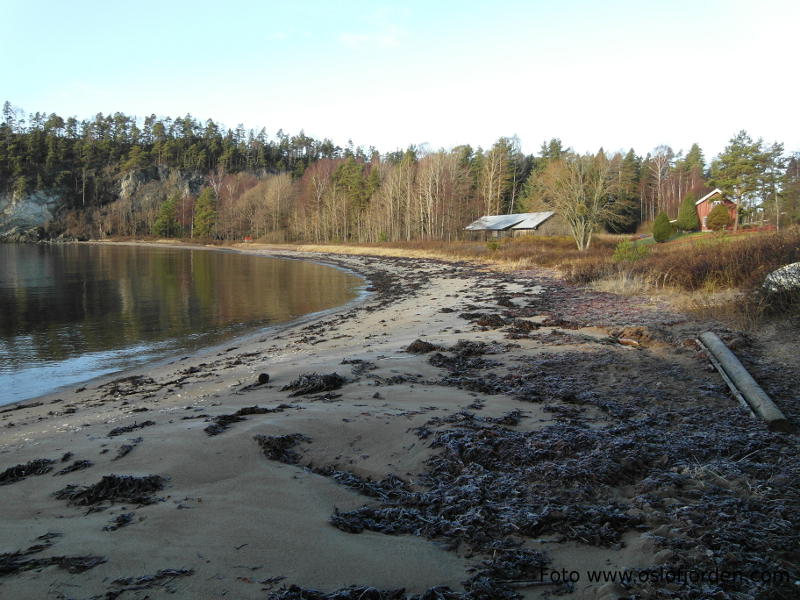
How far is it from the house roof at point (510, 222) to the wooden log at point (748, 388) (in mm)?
43649

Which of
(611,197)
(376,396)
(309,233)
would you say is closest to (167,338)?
(376,396)

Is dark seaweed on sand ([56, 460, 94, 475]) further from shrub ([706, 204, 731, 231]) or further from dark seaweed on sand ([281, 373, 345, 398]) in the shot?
shrub ([706, 204, 731, 231])

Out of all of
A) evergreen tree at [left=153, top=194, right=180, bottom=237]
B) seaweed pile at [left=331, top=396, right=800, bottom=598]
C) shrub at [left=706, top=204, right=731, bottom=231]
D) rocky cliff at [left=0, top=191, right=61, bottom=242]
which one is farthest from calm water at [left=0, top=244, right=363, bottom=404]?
rocky cliff at [left=0, top=191, right=61, bottom=242]

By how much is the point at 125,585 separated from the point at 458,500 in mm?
1936

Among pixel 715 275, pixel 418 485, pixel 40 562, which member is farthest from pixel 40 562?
pixel 715 275

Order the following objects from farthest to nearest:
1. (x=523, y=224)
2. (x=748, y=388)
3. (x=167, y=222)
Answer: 1. (x=167, y=222)
2. (x=523, y=224)
3. (x=748, y=388)

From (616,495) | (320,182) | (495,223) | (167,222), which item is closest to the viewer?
(616,495)

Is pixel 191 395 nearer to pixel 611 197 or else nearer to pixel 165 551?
pixel 165 551

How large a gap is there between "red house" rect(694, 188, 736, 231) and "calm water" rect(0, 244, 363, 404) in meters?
39.0

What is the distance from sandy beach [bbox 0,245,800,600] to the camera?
2377mm

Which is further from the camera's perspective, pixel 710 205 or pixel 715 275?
pixel 710 205

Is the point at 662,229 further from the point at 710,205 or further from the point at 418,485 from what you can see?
the point at 418,485

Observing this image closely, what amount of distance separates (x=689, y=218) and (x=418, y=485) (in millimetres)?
55529

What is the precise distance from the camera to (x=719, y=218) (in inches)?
1745
